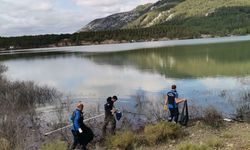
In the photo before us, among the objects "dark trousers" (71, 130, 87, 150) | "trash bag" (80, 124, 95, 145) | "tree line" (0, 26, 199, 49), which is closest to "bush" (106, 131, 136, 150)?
"trash bag" (80, 124, 95, 145)

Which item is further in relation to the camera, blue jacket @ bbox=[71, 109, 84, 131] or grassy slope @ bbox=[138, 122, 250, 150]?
blue jacket @ bbox=[71, 109, 84, 131]

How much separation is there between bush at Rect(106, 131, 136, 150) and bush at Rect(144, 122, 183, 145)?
65cm

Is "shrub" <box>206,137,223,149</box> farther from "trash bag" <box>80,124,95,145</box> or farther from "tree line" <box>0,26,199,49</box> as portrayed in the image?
"tree line" <box>0,26,199,49</box>

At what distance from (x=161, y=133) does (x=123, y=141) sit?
5.34 feet

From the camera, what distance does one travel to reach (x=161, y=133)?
49.5ft

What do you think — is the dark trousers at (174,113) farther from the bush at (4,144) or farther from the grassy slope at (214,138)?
the bush at (4,144)

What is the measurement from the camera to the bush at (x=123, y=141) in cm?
1463

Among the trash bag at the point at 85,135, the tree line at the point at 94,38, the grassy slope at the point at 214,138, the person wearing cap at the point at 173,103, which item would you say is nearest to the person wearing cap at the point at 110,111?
the trash bag at the point at 85,135

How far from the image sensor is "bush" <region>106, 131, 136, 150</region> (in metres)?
14.6

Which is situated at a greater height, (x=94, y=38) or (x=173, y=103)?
(x=94, y=38)

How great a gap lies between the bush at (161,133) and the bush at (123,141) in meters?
0.65

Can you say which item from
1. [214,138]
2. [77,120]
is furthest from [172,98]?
[77,120]

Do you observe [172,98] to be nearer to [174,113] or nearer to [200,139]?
[174,113]

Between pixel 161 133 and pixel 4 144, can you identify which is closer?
pixel 4 144
